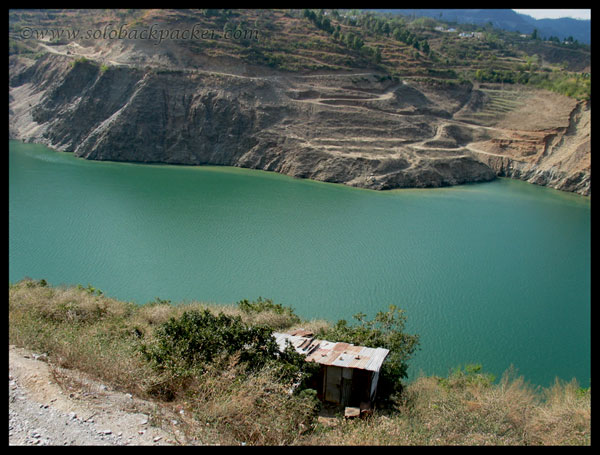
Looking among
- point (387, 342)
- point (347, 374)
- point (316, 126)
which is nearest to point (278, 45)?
point (316, 126)

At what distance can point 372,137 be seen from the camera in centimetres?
3788

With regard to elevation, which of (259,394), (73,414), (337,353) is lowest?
(337,353)

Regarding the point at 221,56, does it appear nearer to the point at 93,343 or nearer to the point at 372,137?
the point at 372,137

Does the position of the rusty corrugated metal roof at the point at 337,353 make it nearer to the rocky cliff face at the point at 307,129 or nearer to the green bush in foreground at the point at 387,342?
the green bush in foreground at the point at 387,342

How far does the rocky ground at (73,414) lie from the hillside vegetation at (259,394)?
0.26 metres

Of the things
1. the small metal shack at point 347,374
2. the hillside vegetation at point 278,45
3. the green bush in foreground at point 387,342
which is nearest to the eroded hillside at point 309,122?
the hillside vegetation at point 278,45

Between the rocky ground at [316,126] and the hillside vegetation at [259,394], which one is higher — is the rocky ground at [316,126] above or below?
above

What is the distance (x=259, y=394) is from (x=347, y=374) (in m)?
2.50

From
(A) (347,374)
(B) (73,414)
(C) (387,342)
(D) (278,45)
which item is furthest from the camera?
(D) (278,45)

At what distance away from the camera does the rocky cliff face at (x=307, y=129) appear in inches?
1396

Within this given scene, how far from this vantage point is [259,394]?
6363 millimetres

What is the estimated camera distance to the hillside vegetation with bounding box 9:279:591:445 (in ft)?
19.1

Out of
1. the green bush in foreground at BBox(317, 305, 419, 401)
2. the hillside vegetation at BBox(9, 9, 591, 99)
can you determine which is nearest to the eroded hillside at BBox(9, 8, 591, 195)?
the hillside vegetation at BBox(9, 9, 591, 99)

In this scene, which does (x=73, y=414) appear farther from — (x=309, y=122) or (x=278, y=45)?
(x=278, y=45)
